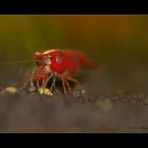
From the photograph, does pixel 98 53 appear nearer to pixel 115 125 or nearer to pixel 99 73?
pixel 99 73

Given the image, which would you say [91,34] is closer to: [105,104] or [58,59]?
[58,59]

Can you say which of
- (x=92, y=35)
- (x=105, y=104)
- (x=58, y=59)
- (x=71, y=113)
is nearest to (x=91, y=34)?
(x=92, y=35)

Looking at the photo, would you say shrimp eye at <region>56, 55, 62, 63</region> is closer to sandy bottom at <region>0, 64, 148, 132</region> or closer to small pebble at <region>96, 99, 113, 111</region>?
sandy bottom at <region>0, 64, 148, 132</region>

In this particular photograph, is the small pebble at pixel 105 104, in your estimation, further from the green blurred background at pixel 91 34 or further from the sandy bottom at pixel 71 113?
the green blurred background at pixel 91 34

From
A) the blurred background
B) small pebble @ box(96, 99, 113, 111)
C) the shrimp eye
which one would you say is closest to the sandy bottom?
small pebble @ box(96, 99, 113, 111)

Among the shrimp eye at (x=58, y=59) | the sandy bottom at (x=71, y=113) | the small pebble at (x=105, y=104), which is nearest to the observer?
the sandy bottom at (x=71, y=113)

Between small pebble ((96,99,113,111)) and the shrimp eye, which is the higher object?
the shrimp eye

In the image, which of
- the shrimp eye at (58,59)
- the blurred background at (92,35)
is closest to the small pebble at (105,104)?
the shrimp eye at (58,59)
